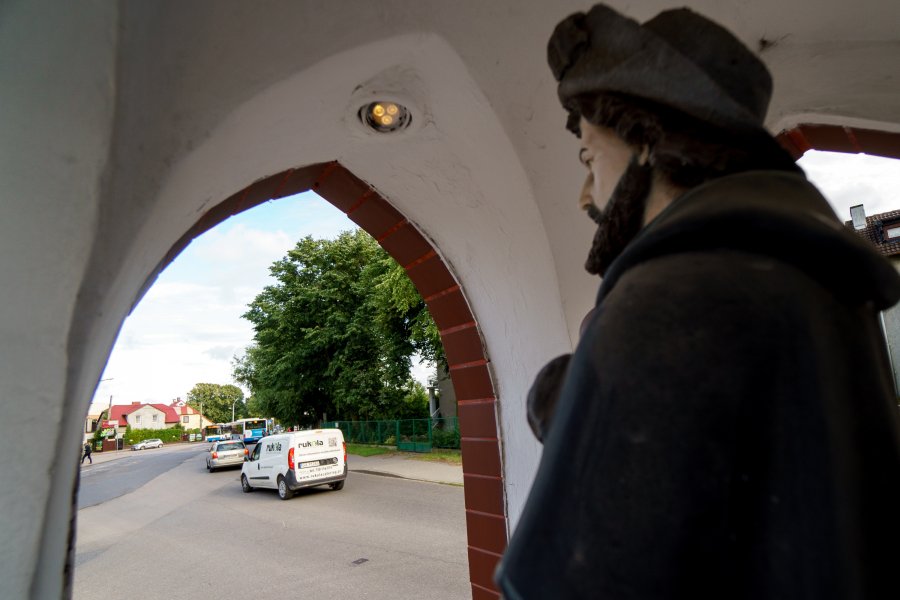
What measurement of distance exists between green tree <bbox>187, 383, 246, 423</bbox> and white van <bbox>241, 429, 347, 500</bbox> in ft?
263

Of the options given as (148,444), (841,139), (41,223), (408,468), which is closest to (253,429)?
(148,444)

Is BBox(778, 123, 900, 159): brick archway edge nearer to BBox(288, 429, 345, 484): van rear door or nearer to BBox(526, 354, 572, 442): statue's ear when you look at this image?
BBox(526, 354, 572, 442): statue's ear

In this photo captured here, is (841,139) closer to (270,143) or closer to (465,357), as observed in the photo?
(465,357)

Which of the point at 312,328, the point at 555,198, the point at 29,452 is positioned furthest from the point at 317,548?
the point at 312,328

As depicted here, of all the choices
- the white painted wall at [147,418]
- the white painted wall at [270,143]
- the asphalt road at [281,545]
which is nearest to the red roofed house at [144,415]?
the white painted wall at [147,418]

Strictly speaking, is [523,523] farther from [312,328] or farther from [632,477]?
[312,328]

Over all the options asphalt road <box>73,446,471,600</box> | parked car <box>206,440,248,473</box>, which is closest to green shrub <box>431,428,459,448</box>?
asphalt road <box>73,446,471,600</box>

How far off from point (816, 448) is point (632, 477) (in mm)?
191

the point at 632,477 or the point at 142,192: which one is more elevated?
the point at 142,192

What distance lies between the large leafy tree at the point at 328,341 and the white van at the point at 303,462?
7.50 m

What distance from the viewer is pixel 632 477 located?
556mm

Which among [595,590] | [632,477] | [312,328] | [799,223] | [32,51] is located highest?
[312,328]

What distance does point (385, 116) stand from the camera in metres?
1.91

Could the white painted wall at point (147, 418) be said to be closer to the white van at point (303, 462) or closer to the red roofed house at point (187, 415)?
the red roofed house at point (187, 415)
